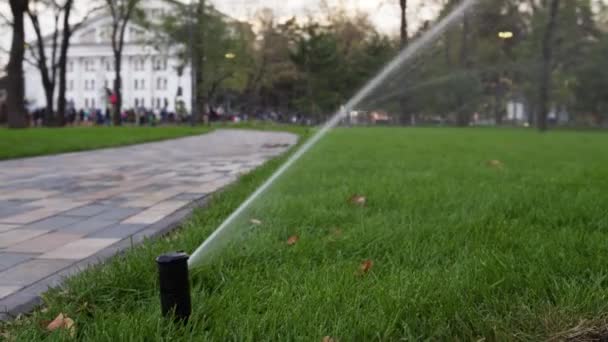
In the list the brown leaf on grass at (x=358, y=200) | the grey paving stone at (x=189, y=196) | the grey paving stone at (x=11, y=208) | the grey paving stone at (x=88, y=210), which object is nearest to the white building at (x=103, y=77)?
the grey paving stone at (x=189, y=196)

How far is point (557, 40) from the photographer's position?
34.1 metres

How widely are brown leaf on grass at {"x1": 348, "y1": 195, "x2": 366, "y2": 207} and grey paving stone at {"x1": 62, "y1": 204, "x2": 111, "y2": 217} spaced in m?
2.07

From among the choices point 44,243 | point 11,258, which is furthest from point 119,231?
→ point 11,258

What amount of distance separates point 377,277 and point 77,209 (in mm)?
3351

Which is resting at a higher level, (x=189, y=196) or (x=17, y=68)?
(x=17, y=68)

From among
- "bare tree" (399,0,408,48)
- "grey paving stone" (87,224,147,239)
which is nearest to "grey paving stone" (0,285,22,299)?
"grey paving stone" (87,224,147,239)

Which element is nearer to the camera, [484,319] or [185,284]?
[185,284]

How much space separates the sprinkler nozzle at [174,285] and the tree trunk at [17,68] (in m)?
21.6

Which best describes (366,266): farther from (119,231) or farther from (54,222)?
(54,222)

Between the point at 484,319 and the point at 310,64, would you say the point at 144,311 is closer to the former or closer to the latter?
the point at 484,319

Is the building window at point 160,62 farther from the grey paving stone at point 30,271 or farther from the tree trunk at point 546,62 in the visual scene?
the grey paving stone at point 30,271

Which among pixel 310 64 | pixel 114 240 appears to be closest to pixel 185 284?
pixel 114 240

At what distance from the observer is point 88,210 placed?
16.2ft

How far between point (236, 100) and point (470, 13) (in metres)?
75.6
